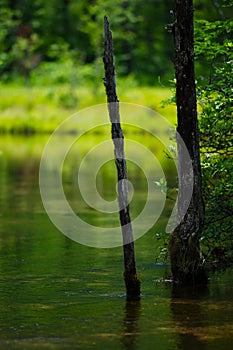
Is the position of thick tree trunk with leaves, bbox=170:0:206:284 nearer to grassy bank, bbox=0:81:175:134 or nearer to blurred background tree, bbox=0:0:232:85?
grassy bank, bbox=0:81:175:134

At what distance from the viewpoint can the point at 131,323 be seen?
1495 centimetres

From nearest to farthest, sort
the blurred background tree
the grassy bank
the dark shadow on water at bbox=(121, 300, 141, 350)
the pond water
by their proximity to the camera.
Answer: the dark shadow on water at bbox=(121, 300, 141, 350) < the pond water < the grassy bank < the blurred background tree

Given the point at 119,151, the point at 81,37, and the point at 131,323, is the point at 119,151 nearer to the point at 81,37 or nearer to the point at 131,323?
the point at 131,323

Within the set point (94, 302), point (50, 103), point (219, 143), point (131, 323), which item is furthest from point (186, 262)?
point (50, 103)

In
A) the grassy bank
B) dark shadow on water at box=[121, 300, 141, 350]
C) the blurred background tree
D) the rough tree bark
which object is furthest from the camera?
the blurred background tree

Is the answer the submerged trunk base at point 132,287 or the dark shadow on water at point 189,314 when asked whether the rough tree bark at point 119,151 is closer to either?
the submerged trunk base at point 132,287

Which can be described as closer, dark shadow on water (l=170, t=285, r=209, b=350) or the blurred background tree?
dark shadow on water (l=170, t=285, r=209, b=350)

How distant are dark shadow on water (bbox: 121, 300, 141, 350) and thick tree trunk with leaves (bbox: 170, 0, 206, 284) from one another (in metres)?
1.30

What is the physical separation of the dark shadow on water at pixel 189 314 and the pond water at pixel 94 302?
0.05ft

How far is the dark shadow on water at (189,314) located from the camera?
13.9m

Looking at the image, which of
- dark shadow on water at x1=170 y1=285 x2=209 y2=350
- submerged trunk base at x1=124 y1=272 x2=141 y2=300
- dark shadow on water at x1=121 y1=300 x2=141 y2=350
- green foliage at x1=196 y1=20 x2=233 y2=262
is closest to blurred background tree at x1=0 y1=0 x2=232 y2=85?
green foliage at x1=196 y1=20 x2=233 y2=262

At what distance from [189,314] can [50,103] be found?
56.0 meters

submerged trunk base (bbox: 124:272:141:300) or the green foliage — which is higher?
the green foliage

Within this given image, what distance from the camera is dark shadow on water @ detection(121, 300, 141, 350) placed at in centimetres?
A: 1388
